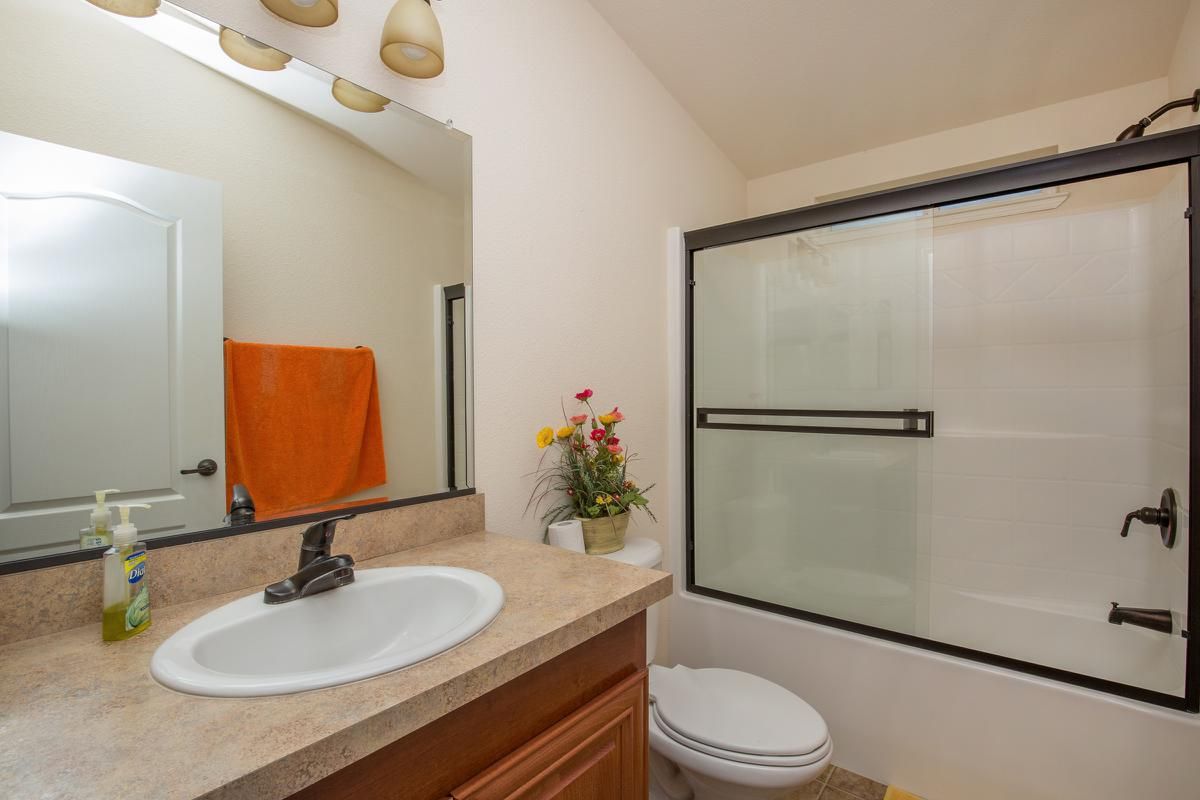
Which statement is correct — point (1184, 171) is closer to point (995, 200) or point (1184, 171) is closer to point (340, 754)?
point (995, 200)

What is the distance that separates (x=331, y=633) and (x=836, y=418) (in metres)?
1.63

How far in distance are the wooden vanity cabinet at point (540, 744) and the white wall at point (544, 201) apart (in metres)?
0.60

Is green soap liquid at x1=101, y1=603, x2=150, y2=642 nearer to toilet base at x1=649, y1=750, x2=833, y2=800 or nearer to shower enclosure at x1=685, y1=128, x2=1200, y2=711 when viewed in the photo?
toilet base at x1=649, y1=750, x2=833, y2=800

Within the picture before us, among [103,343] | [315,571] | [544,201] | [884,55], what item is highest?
[884,55]

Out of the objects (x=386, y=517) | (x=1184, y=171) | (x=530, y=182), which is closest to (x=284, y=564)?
(x=386, y=517)

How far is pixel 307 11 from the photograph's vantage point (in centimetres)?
101

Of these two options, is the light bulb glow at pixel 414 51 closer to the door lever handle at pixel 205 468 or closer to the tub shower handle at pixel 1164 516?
the door lever handle at pixel 205 468

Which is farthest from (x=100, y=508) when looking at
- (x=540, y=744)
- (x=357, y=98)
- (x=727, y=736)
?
(x=727, y=736)

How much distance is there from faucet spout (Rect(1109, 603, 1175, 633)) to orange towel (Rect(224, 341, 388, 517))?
6.49 ft

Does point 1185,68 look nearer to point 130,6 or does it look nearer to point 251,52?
point 251,52

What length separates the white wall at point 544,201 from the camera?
1337 millimetres

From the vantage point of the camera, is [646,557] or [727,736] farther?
[646,557]

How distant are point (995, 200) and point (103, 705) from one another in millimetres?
2147

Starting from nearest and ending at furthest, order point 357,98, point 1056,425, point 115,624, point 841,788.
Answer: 1. point 115,624
2. point 357,98
3. point 841,788
4. point 1056,425
